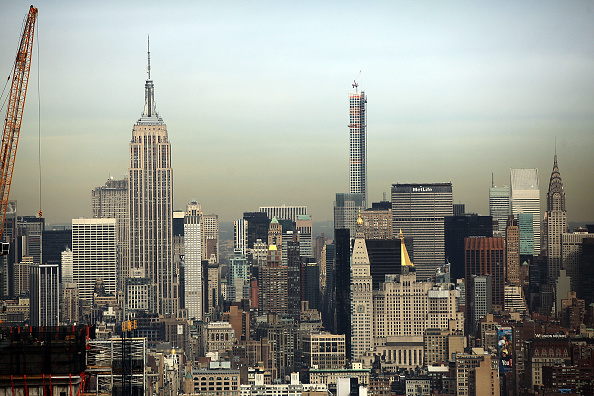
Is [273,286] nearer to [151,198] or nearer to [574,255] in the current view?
[151,198]

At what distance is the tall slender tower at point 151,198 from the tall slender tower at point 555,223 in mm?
24795

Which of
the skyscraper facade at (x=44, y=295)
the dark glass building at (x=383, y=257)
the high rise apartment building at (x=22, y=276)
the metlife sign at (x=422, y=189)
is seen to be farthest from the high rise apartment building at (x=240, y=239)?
the high rise apartment building at (x=22, y=276)

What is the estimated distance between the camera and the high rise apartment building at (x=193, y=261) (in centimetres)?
4881

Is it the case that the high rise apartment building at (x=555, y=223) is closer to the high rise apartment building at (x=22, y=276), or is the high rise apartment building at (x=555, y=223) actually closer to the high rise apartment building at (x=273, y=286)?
the high rise apartment building at (x=273, y=286)

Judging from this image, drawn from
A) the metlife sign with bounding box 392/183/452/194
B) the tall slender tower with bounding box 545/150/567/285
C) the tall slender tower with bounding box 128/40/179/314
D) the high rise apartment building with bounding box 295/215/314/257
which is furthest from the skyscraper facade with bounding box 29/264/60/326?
the metlife sign with bounding box 392/183/452/194

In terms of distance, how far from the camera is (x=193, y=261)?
56125mm

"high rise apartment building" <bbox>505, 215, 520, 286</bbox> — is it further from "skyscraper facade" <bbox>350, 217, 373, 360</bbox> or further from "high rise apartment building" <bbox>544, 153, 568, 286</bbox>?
"skyscraper facade" <bbox>350, 217, 373, 360</bbox>

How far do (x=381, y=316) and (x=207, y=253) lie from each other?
11.5 m

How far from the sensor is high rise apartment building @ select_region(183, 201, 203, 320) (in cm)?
4881

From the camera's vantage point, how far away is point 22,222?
108ft

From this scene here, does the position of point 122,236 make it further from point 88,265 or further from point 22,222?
point 22,222

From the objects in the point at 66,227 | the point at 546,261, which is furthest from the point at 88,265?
the point at 546,261

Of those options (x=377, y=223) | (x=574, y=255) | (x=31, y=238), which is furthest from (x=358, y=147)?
(x=574, y=255)

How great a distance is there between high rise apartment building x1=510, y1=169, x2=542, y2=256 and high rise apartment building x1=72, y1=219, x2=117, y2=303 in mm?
17218
